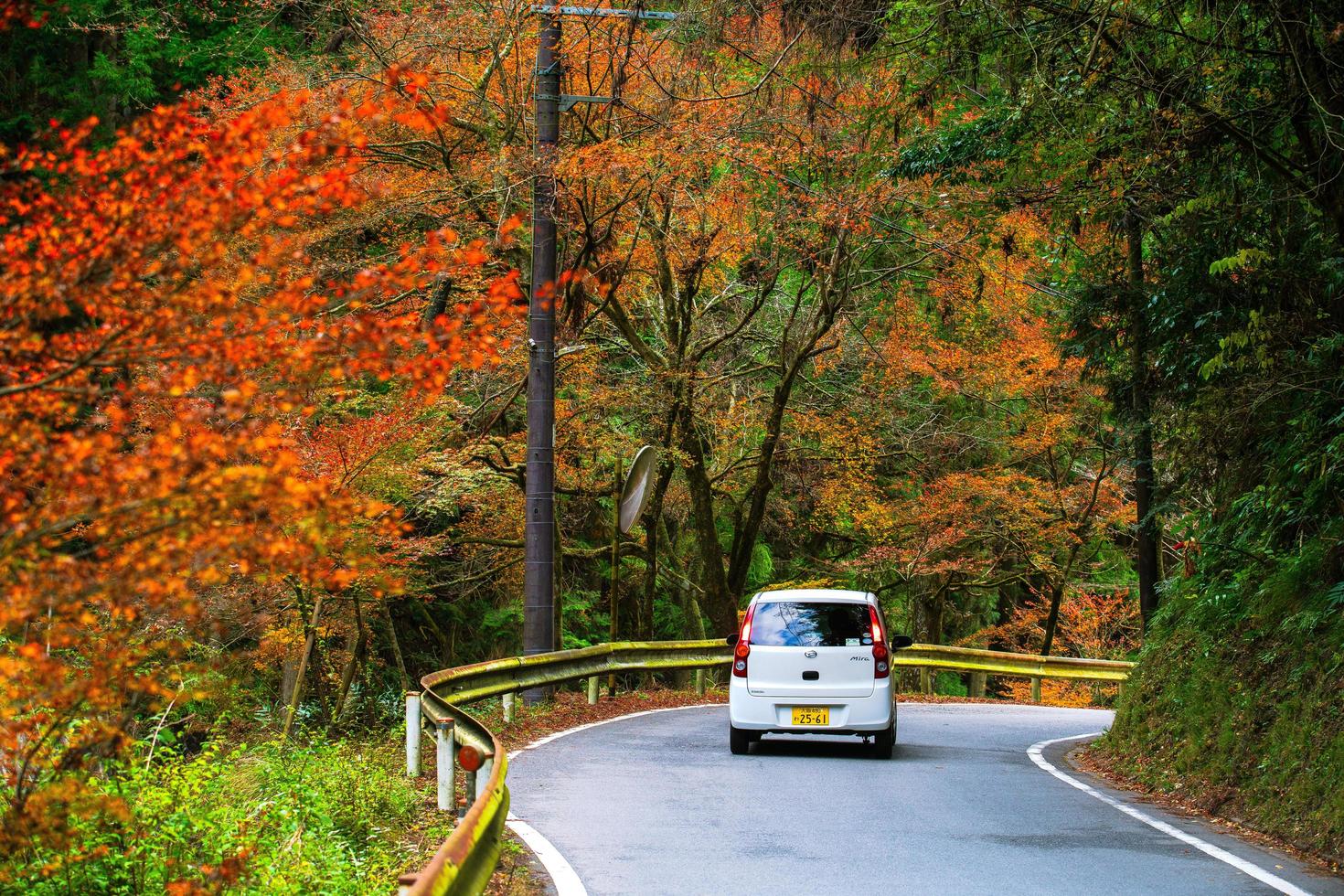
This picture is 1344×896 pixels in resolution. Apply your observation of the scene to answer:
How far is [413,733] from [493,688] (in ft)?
13.1

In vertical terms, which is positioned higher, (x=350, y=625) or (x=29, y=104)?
(x=29, y=104)

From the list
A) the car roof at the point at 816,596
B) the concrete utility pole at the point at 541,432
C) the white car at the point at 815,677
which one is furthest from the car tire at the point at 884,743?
the concrete utility pole at the point at 541,432

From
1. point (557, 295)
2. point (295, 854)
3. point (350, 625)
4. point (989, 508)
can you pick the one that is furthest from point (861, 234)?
point (295, 854)

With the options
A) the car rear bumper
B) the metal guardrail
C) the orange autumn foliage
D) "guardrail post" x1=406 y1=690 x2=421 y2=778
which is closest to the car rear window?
the car rear bumper

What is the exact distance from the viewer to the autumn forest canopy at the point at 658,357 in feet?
21.0

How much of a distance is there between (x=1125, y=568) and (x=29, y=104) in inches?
Answer: 1216

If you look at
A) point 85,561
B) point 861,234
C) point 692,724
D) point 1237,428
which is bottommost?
point 692,724

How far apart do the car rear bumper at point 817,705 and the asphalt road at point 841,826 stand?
35 cm

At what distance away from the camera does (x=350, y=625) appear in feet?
83.5

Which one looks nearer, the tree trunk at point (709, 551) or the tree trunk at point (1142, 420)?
the tree trunk at point (1142, 420)

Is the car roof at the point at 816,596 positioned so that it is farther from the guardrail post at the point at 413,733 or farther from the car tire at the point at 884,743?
the guardrail post at the point at 413,733

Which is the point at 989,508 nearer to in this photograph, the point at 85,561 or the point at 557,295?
the point at 557,295

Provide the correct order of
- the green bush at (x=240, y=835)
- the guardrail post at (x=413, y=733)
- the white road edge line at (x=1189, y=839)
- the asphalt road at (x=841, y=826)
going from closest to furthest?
the green bush at (x=240, y=835) < the asphalt road at (x=841, y=826) < the white road edge line at (x=1189, y=839) < the guardrail post at (x=413, y=733)

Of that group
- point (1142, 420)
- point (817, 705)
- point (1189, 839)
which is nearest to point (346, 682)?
point (817, 705)
